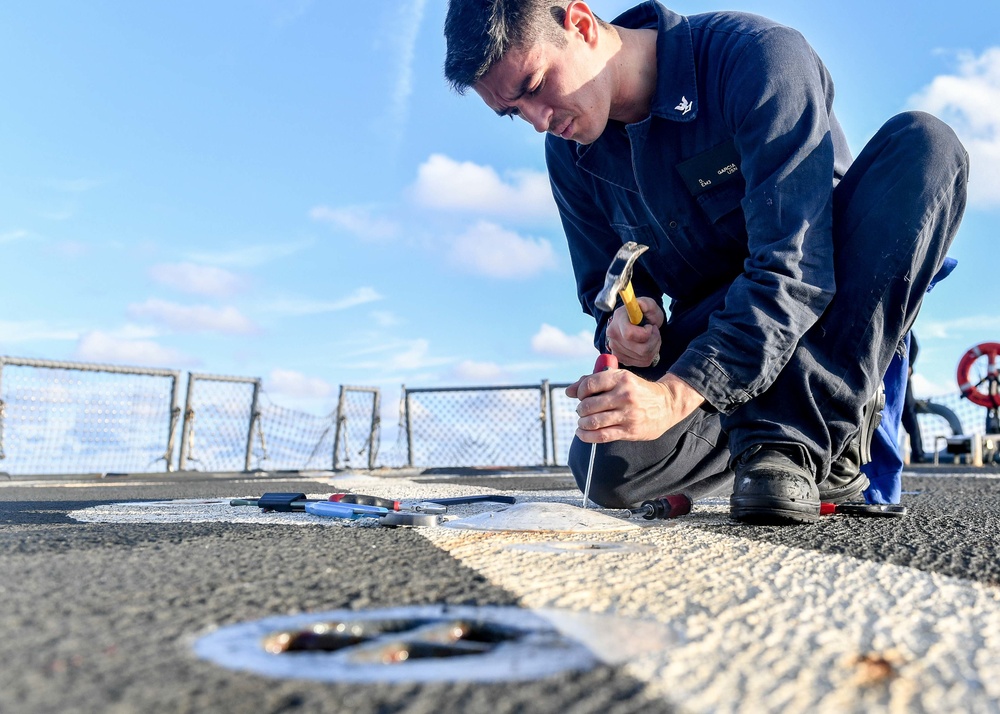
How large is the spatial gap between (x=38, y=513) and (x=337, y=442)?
25.6 ft

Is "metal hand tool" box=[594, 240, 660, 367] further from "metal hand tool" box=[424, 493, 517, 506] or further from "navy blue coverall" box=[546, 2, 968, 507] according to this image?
"metal hand tool" box=[424, 493, 517, 506]

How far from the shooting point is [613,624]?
76 centimetres

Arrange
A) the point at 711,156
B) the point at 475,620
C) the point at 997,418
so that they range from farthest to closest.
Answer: the point at 997,418 < the point at 711,156 < the point at 475,620

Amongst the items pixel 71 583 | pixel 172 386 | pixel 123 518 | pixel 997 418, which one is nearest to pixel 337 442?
pixel 172 386

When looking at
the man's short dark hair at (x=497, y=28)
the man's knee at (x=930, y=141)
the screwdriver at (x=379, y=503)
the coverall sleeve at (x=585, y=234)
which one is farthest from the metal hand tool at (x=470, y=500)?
the man's knee at (x=930, y=141)

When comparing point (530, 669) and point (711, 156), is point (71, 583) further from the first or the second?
point (711, 156)

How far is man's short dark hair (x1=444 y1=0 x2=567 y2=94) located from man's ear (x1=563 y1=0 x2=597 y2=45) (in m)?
0.02

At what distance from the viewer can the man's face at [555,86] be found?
2.04m

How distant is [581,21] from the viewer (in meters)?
2.07

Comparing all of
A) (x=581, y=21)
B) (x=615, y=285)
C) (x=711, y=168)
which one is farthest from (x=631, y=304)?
(x=581, y=21)

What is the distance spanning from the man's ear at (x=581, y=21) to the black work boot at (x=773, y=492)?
1.14 m

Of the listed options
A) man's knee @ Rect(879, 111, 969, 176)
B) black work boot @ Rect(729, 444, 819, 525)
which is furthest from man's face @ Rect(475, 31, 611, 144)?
black work boot @ Rect(729, 444, 819, 525)

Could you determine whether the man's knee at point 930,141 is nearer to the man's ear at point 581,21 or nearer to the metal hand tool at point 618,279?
the metal hand tool at point 618,279

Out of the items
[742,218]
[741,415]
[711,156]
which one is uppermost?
[711,156]
